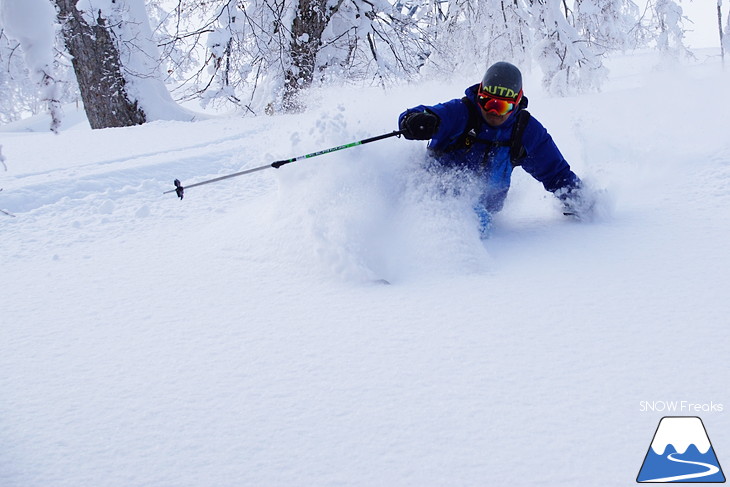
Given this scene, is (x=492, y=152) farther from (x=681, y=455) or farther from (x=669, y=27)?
(x=669, y=27)

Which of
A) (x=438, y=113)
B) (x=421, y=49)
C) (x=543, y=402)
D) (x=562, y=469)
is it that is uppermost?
(x=421, y=49)

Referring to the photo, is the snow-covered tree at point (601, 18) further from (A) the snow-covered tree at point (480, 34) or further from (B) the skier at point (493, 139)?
(B) the skier at point (493, 139)

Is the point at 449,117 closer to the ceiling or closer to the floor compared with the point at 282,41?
closer to the floor

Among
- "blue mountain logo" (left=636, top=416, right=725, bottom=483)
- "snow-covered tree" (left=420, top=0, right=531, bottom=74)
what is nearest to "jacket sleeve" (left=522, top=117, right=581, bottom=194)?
"blue mountain logo" (left=636, top=416, right=725, bottom=483)

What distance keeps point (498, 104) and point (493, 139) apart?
24cm

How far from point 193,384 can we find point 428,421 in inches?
30.6

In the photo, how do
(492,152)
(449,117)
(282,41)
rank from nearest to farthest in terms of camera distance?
(449,117) → (492,152) → (282,41)

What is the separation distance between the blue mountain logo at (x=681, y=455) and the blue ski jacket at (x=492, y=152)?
215cm

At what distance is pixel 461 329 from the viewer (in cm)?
212

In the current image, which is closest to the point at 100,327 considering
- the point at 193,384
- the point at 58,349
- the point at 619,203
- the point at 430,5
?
the point at 58,349

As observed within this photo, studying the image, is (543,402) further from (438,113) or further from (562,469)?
(438,113)

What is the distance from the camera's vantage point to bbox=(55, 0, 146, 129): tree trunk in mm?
7531

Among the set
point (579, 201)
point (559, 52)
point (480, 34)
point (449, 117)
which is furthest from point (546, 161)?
point (480, 34)

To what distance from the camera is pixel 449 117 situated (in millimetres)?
3305
